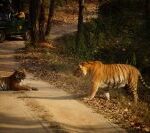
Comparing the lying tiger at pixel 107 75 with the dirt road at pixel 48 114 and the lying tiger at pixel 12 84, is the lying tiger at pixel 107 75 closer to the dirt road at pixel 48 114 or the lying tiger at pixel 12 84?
the dirt road at pixel 48 114

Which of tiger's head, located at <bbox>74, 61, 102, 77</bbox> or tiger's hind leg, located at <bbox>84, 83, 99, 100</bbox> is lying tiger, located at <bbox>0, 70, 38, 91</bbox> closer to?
tiger's head, located at <bbox>74, 61, 102, 77</bbox>

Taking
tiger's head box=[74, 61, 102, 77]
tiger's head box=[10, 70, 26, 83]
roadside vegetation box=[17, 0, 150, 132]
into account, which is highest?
tiger's head box=[74, 61, 102, 77]

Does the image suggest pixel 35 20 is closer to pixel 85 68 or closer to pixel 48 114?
pixel 85 68

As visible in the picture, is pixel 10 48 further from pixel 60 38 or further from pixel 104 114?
pixel 104 114

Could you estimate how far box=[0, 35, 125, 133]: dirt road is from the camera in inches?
403

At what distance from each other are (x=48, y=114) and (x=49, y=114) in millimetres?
24

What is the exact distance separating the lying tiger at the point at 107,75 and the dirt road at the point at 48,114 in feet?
2.47

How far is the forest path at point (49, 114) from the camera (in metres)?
10.3

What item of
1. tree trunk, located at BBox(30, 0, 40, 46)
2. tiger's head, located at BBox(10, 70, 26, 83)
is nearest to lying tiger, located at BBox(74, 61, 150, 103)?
tiger's head, located at BBox(10, 70, 26, 83)

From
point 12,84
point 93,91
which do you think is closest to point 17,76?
point 12,84

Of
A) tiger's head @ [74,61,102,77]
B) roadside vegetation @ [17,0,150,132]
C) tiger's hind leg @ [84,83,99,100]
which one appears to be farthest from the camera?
tiger's head @ [74,61,102,77]

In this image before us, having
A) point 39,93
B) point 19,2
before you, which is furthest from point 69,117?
point 19,2

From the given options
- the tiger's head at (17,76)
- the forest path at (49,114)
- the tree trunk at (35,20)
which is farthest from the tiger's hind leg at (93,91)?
the tree trunk at (35,20)

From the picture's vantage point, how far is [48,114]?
1127cm
